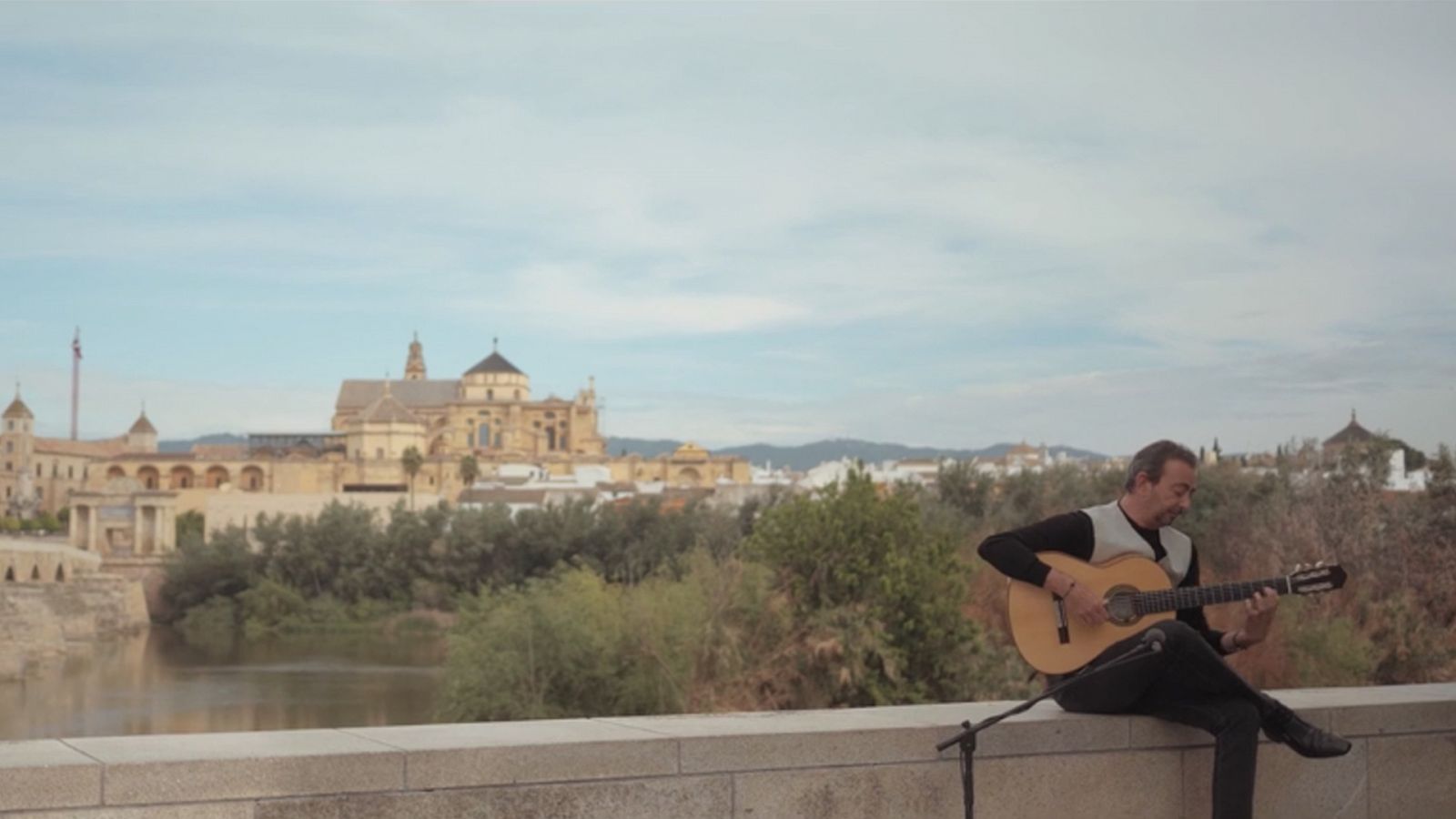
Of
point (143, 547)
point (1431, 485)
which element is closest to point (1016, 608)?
point (1431, 485)

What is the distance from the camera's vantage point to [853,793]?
14.4 ft

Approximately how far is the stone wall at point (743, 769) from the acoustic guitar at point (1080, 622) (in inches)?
7.1

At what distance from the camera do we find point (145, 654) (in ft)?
171

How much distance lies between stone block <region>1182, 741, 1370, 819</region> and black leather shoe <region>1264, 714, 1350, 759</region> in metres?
0.33

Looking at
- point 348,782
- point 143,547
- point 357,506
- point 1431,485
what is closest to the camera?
point 348,782

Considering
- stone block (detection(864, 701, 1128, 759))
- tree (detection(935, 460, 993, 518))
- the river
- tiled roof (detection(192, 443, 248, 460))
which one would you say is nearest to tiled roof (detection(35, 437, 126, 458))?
tiled roof (detection(192, 443, 248, 460))

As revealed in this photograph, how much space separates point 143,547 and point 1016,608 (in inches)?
3282

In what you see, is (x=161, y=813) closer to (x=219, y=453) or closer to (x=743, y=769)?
(x=743, y=769)

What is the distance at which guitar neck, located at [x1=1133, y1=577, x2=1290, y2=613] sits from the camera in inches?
176

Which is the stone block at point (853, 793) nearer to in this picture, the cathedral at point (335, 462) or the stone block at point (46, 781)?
the stone block at point (46, 781)

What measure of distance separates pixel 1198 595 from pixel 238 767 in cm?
243

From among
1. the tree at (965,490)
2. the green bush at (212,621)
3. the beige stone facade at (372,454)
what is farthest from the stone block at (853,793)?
the beige stone facade at (372,454)

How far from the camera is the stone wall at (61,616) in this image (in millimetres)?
50406

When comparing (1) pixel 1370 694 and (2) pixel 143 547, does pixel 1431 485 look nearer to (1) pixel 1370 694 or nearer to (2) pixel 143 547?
(1) pixel 1370 694
